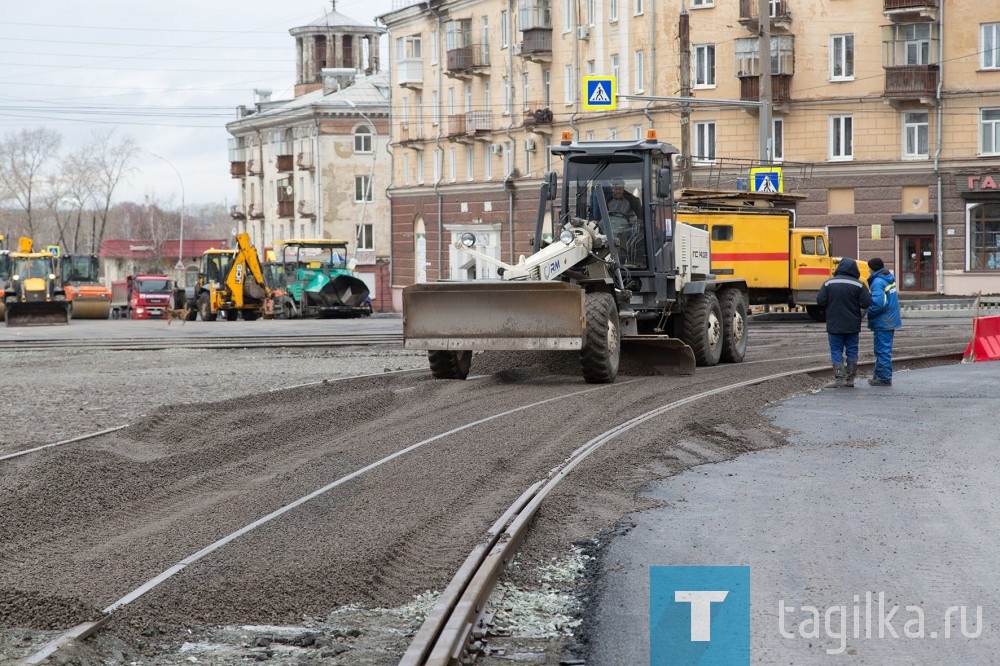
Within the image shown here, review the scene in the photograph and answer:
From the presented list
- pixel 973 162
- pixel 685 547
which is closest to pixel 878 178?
pixel 973 162

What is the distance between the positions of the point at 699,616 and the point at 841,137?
45.7m

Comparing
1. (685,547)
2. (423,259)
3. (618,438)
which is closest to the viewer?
(685,547)

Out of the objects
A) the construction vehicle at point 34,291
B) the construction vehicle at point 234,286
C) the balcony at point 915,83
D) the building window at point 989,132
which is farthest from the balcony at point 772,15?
the construction vehicle at point 34,291

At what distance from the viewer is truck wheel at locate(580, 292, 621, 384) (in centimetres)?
1819

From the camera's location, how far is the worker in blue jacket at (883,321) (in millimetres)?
18891

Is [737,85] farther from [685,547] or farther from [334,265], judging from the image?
[685,547]

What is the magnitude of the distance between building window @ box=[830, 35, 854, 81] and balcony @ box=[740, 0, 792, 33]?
1753 mm

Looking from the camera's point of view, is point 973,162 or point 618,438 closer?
point 618,438

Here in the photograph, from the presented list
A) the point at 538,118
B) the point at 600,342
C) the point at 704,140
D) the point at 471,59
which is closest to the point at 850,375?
the point at 600,342

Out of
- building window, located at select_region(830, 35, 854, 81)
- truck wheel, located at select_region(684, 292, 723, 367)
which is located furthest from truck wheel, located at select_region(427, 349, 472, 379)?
building window, located at select_region(830, 35, 854, 81)

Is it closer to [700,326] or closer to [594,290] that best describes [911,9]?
[700,326]

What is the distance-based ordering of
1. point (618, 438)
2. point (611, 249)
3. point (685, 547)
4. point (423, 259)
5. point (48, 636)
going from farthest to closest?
point (423, 259)
point (611, 249)
point (618, 438)
point (685, 547)
point (48, 636)

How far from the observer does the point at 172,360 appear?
2689cm

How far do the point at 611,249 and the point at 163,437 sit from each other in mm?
7556
